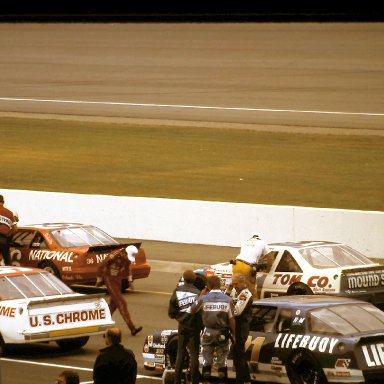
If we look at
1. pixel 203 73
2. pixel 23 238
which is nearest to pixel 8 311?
pixel 23 238

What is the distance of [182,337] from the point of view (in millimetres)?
15156

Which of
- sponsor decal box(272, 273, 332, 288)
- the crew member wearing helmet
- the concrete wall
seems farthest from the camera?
the concrete wall

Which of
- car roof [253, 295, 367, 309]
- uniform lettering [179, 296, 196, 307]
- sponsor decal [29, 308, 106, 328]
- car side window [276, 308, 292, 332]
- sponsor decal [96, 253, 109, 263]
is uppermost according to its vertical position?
uniform lettering [179, 296, 196, 307]

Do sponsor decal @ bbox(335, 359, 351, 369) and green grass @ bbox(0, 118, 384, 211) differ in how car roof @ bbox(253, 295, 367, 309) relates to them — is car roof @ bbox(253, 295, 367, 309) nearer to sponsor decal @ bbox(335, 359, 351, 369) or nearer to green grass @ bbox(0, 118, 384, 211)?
sponsor decal @ bbox(335, 359, 351, 369)

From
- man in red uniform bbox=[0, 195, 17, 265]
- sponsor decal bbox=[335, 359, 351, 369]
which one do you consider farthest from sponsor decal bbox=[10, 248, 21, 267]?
sponsor decal bbox=[335, 359, 351, 369]

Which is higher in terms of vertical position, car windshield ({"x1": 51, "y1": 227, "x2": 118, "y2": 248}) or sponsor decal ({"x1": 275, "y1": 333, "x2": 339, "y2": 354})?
car windshield ({"x1": 51, "y1": 227, "x2": 118, "y2": 248})

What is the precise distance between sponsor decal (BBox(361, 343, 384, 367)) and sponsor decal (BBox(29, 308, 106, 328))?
503 centimetres

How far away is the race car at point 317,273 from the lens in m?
20.2

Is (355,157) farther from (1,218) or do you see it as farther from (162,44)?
(162,44)

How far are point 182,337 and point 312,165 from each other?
2341cm

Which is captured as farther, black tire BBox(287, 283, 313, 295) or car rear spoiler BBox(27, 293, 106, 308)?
black tire BBox(287, 283, 313, 295)

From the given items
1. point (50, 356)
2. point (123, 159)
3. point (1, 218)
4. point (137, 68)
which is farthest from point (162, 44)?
point (50, 356)

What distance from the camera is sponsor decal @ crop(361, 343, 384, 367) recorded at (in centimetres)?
1400

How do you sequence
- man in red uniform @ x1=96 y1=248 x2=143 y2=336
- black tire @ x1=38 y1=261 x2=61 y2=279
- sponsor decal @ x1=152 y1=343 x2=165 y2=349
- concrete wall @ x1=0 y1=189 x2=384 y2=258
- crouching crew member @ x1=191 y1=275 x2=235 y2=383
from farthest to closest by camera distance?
1. concrete wall @ x1=0 y1=189 x2=384 y2=258
2. black tire @ x1=38 y1=261 x2=61 y2=279
3. man in red uniform @ x1=96 y1=248 x2=143 y2=336
4. sponsor decal @ x1=152 y1=343 x2=165 y2=349
5. crouching crew member @ x1=191 y1=275 x2=235 y2=383
